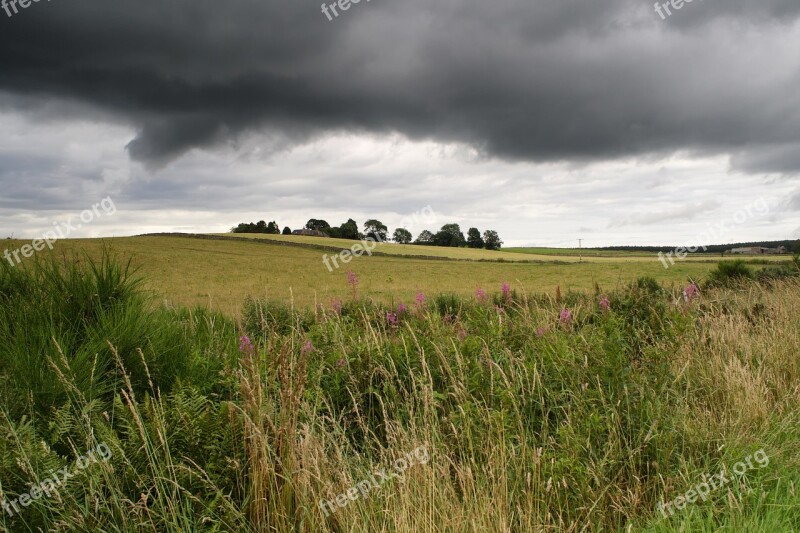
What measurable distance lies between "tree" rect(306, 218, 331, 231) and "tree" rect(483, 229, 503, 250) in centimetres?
3158

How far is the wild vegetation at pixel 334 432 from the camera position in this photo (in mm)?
3225

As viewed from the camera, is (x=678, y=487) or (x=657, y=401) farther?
(x=657, y=401)

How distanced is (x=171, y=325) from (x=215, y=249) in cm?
5408

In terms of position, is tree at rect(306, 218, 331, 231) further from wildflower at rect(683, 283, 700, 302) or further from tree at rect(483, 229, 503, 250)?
wildflower at rect(683, 283, 700, 302)

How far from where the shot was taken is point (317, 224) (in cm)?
11212

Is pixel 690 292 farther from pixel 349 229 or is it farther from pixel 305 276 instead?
pixel 349 229

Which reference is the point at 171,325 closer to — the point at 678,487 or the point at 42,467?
the point at 42,467

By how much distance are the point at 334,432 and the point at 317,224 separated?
360 feet

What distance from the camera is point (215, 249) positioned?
185 feet

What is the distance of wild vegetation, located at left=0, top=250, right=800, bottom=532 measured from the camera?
127 inches

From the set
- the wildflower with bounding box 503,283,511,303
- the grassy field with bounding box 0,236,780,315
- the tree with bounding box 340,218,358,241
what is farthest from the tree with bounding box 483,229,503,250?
the wildflower with bounding box 503,283,511,303

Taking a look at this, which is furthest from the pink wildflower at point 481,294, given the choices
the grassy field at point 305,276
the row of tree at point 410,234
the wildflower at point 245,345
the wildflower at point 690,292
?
the row of tree at point 410,234

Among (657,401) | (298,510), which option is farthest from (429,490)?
(657,401)

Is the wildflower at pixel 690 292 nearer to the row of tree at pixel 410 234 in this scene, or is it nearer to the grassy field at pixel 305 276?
the grassy field at pixel 305 276
